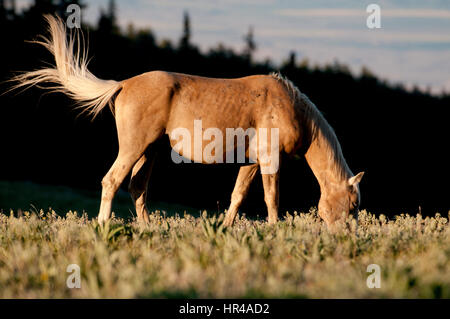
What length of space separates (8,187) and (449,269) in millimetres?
19952

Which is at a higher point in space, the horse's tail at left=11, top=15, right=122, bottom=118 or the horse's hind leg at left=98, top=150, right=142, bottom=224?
the horse's tail at left=11, top=15, right=122, bottom=118

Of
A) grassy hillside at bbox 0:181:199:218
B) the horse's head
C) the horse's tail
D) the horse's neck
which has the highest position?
the horse's tail

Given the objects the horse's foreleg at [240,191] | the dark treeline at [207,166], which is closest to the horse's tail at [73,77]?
the horse's foreleg at [240,191]

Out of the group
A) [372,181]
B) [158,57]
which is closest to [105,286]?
[158,57]

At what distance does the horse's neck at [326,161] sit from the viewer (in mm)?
7918

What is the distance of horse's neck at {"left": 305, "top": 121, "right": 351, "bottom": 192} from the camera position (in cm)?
792

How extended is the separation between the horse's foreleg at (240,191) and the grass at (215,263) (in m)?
1.59

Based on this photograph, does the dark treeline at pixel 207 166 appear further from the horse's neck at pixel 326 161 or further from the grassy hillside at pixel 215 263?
the grassy hillside at pixel 215 263

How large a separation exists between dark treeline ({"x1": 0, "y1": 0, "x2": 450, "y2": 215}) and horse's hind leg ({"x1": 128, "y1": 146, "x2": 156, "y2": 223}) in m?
11.2

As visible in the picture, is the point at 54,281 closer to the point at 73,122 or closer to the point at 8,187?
the point at 8,187

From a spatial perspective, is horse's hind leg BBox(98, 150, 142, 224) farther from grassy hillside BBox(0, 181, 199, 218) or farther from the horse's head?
grassy hillside BBox(0, 181, 199, 218)

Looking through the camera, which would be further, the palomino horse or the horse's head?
the horse's head

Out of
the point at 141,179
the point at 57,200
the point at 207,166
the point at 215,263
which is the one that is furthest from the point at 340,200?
the point at 207,166

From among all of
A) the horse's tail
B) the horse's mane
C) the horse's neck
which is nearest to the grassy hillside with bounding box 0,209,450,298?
the horse's neck
